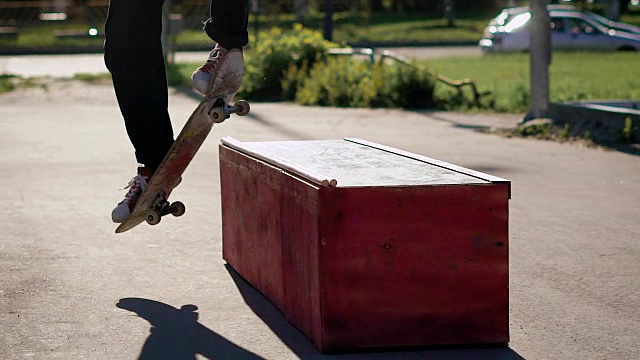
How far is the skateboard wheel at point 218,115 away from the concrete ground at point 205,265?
2.92ft

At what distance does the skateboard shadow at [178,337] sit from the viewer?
4.49 metres

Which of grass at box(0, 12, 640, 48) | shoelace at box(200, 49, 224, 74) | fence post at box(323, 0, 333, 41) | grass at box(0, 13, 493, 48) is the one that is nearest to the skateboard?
shoelace at box(200, 49, 224, 74)

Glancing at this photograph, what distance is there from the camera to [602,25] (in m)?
33.1

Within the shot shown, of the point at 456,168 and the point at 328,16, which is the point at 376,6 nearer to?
the point at 328,16

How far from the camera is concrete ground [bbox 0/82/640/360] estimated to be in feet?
15.4

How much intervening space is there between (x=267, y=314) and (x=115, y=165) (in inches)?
245

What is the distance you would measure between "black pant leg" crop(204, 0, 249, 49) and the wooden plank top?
1.80 ft

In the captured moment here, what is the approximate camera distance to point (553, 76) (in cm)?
2241

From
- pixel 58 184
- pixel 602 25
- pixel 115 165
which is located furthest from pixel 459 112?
pixel 602 25

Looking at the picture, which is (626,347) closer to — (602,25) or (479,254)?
(479,254)

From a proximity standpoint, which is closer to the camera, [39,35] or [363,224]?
[363,224]

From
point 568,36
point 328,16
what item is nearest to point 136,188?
point 328,16

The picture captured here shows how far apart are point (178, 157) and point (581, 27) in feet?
94.1

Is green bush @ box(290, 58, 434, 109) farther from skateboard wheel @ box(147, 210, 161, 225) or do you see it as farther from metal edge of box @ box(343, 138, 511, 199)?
skateboard wheel @ box(147, 210, 161, 225)
